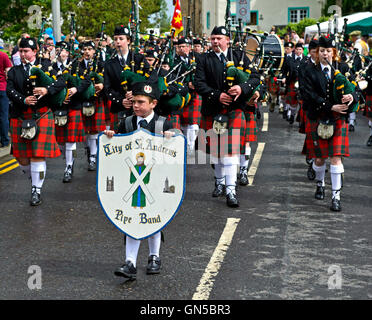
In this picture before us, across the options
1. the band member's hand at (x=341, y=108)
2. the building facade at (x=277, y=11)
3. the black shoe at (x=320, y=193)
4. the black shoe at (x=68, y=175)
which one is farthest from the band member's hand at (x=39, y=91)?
the building facade at (x=277, y=11)

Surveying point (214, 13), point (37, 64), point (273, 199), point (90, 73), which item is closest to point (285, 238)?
point (273, 199)

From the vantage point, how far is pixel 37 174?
828cm

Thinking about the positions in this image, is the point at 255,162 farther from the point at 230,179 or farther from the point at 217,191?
the point at 230,179

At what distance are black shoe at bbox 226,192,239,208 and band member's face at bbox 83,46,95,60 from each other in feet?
12.0

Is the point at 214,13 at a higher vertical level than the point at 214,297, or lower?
higher

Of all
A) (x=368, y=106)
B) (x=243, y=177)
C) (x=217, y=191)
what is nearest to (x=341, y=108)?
(x=217, y=191)

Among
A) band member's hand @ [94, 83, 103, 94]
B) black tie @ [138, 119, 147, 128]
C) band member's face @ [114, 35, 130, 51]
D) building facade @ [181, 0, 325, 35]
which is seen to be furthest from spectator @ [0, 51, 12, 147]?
building facade @ [181, 0, 325, 35]

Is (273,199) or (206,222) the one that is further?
(273,199)

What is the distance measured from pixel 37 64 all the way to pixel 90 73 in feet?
7.50

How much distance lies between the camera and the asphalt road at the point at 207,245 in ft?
17.0

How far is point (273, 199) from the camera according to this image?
8.34 metres

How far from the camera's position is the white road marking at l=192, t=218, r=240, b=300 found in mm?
5082

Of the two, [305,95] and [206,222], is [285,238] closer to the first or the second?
[206,222]

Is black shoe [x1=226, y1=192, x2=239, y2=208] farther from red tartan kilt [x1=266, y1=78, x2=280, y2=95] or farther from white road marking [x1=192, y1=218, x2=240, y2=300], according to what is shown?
red tartan kilt [x1=266, y1=78, x2=280, y2=95]
